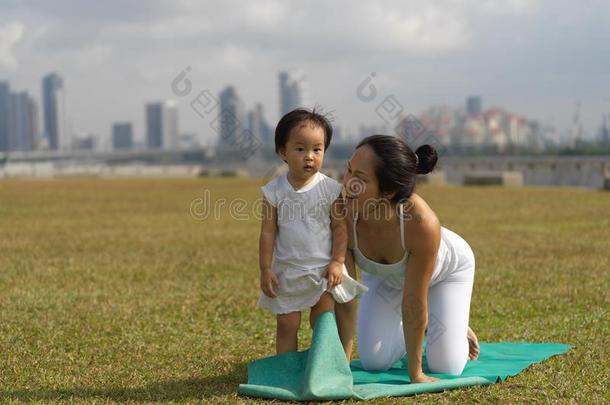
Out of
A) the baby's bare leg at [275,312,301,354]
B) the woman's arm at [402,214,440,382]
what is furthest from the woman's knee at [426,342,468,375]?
the baby's bare leg at [275,312,301,354]

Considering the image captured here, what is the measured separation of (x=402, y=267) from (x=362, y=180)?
0.69 metres

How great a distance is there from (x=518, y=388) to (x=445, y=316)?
2.48ft

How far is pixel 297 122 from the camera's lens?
4.68 m

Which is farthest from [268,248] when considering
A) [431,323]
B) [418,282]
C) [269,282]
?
[431,323]

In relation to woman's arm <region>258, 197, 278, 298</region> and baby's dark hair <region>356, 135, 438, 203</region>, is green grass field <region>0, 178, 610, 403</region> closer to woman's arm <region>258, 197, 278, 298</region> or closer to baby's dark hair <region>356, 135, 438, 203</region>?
woman's arm <region>258, 197, 278, 298</region>

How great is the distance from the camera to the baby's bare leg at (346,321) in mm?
4977

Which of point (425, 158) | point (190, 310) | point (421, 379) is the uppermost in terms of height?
point (425, 158)

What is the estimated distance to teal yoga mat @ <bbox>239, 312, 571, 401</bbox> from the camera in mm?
4492

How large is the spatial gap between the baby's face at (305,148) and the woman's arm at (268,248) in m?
0.29

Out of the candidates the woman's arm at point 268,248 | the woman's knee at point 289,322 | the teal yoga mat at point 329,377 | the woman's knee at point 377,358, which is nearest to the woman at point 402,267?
the woman's knee at point 377,358

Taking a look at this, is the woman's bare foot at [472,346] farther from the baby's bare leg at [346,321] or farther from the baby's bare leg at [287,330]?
the baby's bare leg at [287,330]

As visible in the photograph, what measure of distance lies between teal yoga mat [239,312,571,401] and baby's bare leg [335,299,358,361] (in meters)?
0.25

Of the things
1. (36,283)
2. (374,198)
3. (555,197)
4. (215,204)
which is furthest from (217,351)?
(555,197)

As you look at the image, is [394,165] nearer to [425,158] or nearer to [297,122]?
[425,158]
